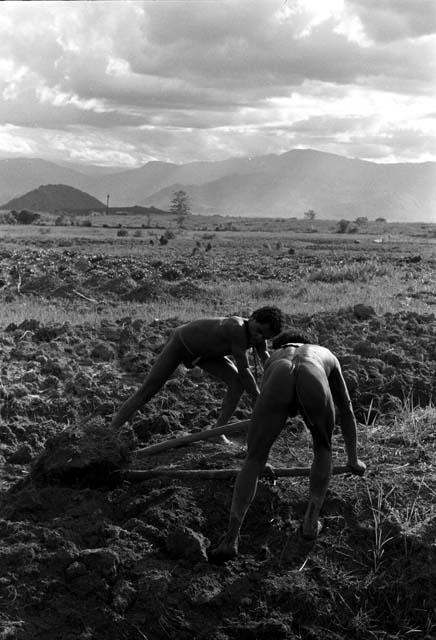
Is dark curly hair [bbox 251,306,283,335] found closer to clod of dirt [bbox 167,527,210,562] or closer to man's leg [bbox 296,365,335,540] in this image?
man's leg [bbox 296,365,335,540]

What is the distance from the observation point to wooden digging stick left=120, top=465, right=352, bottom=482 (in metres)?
5.99

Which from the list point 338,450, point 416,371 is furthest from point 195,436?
point 416,371

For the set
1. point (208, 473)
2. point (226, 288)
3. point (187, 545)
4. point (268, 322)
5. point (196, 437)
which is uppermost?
point (268, 322)

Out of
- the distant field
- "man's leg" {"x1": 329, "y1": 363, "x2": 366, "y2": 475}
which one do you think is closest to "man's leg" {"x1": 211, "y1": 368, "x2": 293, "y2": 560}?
"man's leg" {"x1": 329, "y1": 363, "x2": 366, "y2": 475}

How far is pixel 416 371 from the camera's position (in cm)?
945

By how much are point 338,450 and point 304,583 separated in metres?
1.86

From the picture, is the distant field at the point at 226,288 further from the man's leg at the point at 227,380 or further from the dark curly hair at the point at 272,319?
the dark curly hair at the point at 272,319

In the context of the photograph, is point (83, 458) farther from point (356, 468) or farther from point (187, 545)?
point (356, 468)

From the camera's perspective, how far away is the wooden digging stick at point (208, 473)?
5992mm

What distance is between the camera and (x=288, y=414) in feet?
16.7

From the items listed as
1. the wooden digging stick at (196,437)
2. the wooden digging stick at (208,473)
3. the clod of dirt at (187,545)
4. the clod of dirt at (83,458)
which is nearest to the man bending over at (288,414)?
the clod of dirt at (187,545)

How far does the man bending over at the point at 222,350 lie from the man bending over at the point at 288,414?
1051 mm

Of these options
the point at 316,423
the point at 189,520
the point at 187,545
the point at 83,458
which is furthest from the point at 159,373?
the point at 316,423

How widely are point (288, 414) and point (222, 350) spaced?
173cm
